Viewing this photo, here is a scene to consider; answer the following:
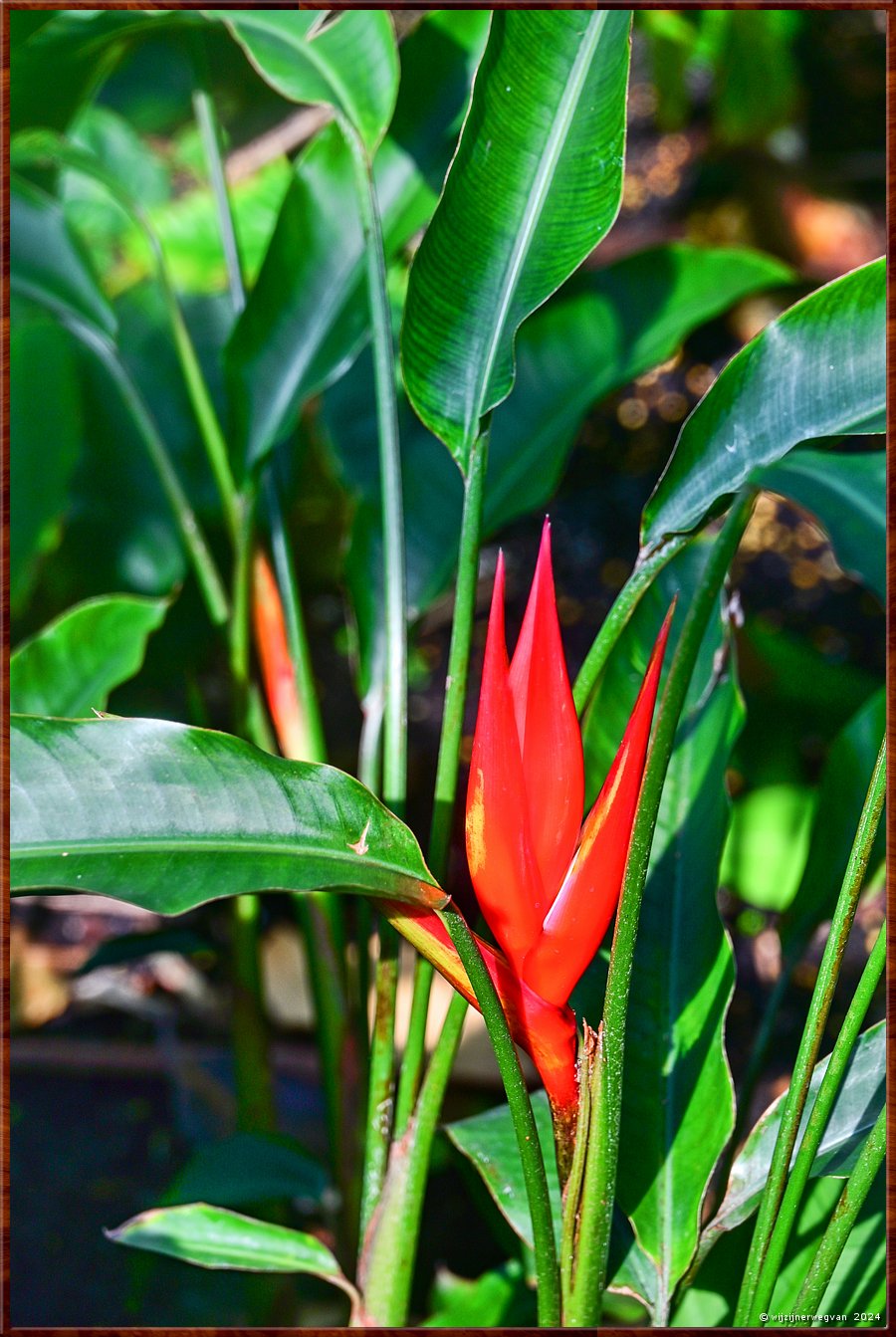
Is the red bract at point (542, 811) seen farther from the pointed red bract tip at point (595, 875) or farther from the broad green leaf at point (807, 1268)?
the broad green leaf at point (807, 1268)

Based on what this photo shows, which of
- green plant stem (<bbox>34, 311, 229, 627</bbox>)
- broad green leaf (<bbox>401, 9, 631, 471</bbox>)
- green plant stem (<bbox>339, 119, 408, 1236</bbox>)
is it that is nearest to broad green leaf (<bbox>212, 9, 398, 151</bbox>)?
green plant stem (<bbox>339, 119, 408, 1236</bbox>)

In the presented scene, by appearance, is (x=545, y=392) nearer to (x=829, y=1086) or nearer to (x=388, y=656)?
(x=388, y=656)

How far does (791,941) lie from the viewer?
65cm

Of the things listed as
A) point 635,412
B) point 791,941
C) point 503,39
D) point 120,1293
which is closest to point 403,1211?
point 791,941

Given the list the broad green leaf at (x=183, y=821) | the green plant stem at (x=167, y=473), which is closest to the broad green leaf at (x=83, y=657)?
the green plant stem at (x=167, y=473)

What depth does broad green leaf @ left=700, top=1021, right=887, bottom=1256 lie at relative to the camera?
476 mm

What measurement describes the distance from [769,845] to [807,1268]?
0.36 m

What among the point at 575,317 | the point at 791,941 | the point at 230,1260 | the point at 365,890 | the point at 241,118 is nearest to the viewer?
the point at 365,890

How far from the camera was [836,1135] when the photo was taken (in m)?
0.48

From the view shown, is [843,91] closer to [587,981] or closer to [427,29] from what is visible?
[427,29]

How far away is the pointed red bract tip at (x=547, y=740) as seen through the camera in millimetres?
424

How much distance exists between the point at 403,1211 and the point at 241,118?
1.10 meters

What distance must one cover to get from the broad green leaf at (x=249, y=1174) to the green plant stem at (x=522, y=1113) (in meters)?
0.24

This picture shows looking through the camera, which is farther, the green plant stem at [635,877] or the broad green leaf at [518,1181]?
the broad green leaf at [518,1181]
